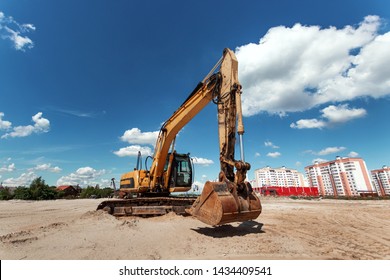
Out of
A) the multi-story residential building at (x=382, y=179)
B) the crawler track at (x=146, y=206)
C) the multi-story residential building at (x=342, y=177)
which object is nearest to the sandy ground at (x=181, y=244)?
the crawler track at (x=146, y=206)

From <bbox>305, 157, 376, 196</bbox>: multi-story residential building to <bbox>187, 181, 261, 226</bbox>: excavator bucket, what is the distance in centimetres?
10545

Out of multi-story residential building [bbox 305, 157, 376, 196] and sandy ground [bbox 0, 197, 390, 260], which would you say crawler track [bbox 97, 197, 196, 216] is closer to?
sandy ground [bbox 0, 197, 390, 260]

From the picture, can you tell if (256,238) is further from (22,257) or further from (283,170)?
(283,170)

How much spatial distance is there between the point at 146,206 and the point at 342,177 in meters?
117

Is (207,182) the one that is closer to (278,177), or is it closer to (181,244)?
(181,244)

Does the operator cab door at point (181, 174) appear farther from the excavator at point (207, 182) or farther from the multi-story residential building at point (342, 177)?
the multi-story residential building at point (342, 177)

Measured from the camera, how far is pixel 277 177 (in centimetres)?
13188

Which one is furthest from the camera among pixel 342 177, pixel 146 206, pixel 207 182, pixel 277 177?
pixel 277 177

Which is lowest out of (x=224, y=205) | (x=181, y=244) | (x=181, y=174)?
(x=181, y=244)

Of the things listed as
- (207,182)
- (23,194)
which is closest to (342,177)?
(23,194)

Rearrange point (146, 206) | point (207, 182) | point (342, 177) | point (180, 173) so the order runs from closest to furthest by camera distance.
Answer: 1. point (207, 182)
2. point (146, 206)
3. point (180, 173)
4. point (342, 177)

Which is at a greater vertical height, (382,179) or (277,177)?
(277,177)

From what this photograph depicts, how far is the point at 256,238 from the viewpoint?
5660 millimetres
